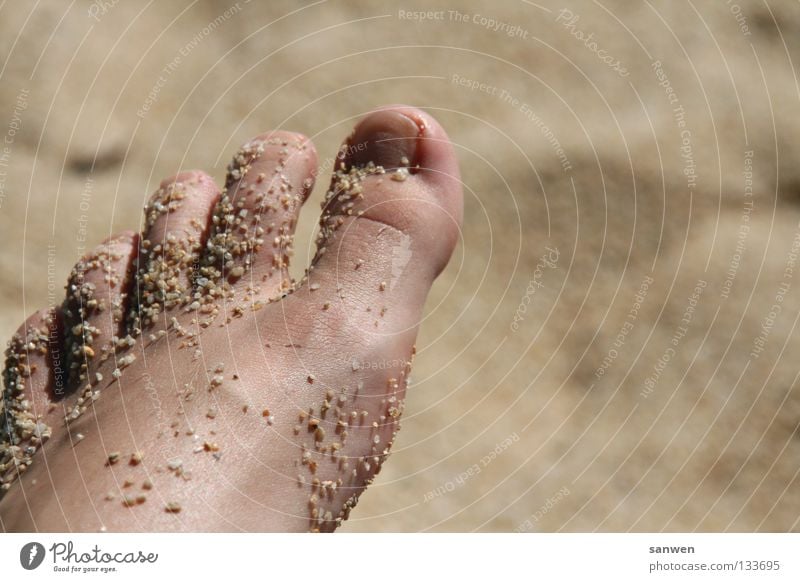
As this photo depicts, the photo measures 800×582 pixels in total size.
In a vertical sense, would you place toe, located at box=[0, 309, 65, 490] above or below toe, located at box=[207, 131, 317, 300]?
below

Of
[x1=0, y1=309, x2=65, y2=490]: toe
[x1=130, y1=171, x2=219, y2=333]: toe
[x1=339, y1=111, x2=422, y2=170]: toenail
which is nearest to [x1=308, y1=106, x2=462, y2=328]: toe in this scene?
[x1=339, y1=111, x2=422, y2=170]: toenail

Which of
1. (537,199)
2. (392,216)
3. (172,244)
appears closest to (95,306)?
(172,244)

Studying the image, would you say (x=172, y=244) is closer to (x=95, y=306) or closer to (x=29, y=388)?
(x=95, y=306)
